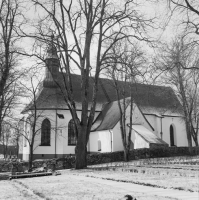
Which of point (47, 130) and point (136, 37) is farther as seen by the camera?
point (47, 130)

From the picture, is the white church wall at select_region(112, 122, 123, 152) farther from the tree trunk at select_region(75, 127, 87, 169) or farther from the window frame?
the tree trunk at select_region(75, 127, 87, 169)

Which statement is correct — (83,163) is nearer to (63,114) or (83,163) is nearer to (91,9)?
(91,9)

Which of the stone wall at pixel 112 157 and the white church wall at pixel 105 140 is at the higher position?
the white church wall at pixel 105 140

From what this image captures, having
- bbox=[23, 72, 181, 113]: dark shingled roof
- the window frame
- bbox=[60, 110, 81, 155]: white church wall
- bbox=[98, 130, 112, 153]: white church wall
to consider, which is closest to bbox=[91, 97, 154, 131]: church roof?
bbox=[98, 130, 112, 153]: white church wall

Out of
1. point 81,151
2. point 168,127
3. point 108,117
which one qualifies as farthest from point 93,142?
point 81,151

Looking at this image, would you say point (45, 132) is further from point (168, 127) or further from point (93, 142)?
point (168, 127)

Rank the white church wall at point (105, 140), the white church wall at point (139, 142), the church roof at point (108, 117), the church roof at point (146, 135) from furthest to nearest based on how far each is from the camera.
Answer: the church roof at point (108, 117)
the white church wall at point (105, 140)
the church roof at point (146, 135)
the white church wall at point (139, 142)

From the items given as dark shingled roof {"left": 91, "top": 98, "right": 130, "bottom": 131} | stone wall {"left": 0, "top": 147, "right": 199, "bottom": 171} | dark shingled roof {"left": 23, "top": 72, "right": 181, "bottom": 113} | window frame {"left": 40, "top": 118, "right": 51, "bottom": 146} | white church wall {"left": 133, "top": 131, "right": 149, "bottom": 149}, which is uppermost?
dark shingled roof {"left": 23, "top": 72, "right": 181, "bottom": 113}

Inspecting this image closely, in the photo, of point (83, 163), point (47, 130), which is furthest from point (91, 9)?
point (47, 130)

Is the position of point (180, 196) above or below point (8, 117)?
below

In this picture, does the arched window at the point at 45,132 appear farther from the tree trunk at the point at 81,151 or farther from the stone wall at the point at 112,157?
the tree trunk at the point at 81,151

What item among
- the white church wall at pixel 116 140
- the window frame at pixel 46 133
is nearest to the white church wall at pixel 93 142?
the white church wall at pixel 116 140

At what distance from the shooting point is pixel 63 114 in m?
33.8

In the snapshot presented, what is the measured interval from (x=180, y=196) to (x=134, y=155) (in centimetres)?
2106
